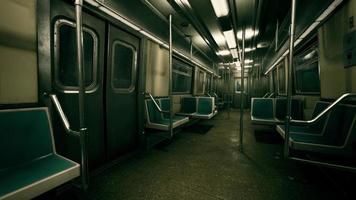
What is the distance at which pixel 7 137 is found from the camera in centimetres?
143

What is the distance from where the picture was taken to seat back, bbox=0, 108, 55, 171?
1415 millimetres

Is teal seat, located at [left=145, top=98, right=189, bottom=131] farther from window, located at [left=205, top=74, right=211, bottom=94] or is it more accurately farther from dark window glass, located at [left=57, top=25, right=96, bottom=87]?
window, located at [left=205, top=74, right=211, bottom=94]

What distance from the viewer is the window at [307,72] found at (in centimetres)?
355

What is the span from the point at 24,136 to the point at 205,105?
4.45m

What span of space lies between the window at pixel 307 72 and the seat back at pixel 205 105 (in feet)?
7.61

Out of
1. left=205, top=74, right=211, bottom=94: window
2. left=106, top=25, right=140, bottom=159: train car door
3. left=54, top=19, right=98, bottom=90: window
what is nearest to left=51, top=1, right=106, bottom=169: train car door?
left=54, top=19, right=98, bottom=90: window

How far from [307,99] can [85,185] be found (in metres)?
4.50

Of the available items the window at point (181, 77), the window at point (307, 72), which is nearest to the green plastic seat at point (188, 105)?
the window at point (181, 77)

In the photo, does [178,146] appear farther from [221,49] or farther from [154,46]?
[221,49]

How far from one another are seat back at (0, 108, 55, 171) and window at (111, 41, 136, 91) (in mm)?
1194

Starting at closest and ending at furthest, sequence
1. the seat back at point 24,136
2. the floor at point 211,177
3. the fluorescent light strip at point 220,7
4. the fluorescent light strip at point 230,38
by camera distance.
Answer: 1. the seat back at point 24,136
2. the floor at point 211,177
3. the fluorescent light strip at point 220,7
4. the fluorescent light strip at point 230,38

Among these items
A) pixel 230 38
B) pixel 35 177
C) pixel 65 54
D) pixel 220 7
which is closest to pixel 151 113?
pixel 65 54

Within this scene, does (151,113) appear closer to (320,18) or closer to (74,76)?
(74,76)

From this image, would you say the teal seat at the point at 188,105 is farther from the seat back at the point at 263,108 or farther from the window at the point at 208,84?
the window at the point at 208,84
